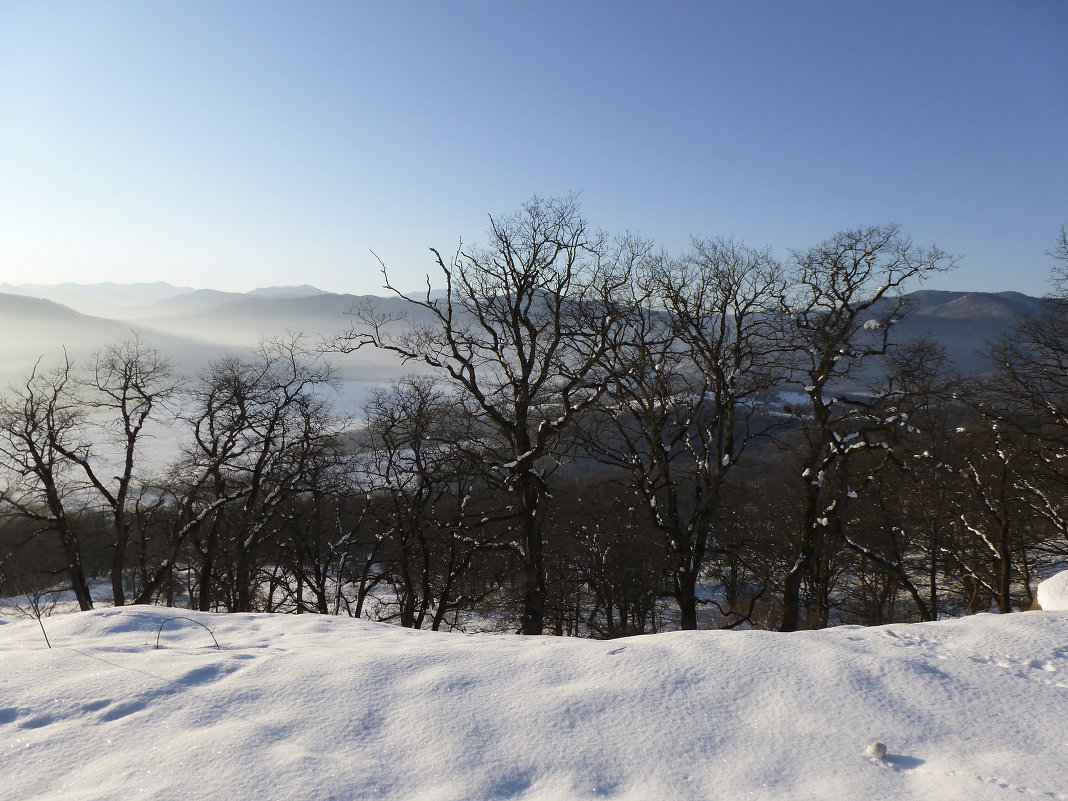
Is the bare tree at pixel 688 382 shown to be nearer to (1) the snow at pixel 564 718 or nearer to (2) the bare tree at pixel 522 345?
(2) the bare tree at pixel 522 345

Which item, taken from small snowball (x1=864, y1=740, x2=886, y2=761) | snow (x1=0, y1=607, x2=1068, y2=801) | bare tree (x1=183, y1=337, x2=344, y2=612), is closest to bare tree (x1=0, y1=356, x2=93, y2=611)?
bare tree (x1=183, y1=337, x2=344, y2=612)

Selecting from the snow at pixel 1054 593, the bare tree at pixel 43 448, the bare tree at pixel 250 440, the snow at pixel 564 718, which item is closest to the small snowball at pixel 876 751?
the snow at pixel 564 718

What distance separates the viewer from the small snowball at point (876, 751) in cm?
289

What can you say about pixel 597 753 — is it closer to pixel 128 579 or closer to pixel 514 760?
pixel 514 760

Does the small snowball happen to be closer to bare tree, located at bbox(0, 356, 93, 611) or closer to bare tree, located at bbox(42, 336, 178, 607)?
bare tree, located at bbox(42, 336, 178, 607)

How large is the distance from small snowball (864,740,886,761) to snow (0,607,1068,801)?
0.07 ft

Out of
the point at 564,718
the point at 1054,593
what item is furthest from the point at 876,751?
the point at 1054,593

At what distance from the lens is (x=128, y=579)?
3722 cm

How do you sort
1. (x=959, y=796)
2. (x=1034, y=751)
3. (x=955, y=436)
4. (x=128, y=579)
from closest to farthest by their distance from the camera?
(x=959, y=796), (x=1034, y=751), (x=955, y=436), (x=128, y=579)

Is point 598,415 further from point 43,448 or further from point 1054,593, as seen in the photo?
point 43,448

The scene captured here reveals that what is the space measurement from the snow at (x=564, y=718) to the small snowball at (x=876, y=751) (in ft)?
0.07

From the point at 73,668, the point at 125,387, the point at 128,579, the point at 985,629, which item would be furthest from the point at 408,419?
the point at 128,579

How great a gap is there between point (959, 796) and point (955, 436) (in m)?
21.8

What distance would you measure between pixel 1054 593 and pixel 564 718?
526 cm
